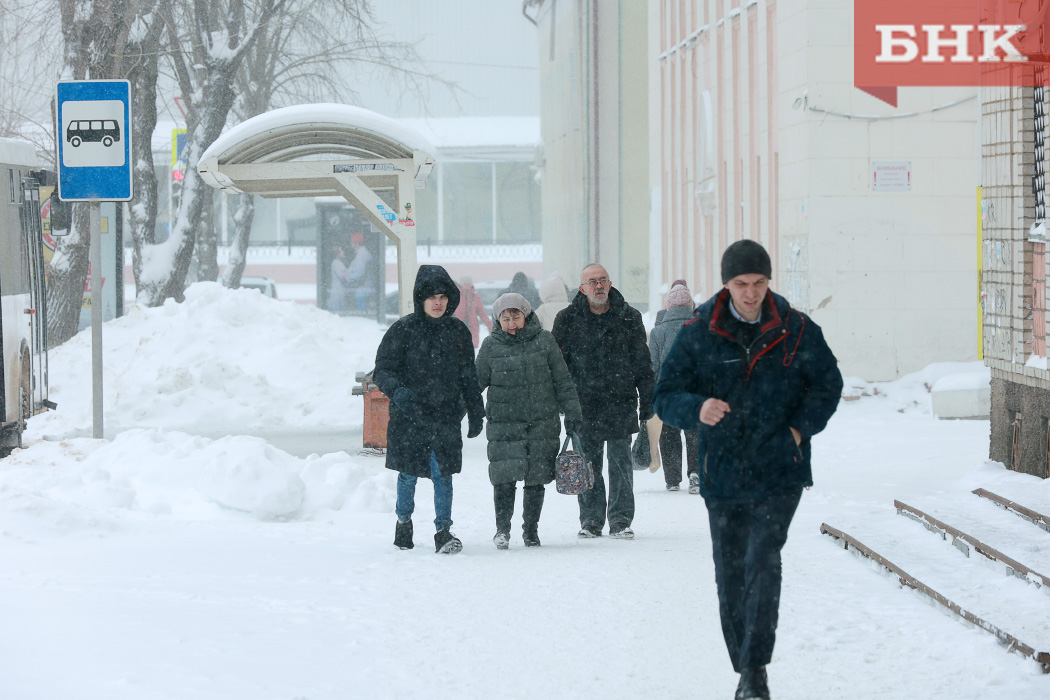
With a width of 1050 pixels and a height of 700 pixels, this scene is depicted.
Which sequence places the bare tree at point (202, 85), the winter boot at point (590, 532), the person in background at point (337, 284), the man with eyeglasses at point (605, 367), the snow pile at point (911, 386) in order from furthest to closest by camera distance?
1. the person in background at point (337, 284)
2. the bare tree at point (202, 85)
3. the snow pile at point (911, 386)
4. the winter boot at point (590, 532)
5. the man with eyeglasses at point (605, 367)

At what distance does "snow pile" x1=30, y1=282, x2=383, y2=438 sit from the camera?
49.0 feet

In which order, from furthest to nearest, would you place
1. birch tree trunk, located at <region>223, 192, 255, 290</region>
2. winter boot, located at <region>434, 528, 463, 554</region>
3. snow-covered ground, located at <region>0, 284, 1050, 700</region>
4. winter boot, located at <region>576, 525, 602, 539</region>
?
birch tree trunk, located at <region>223, 192, 255, 290</region>, winter boot, located at <region>576, 525, 602, 539</region>, winter boot, located at <region>434, 528, 463, 554</region>, snow-covered ground, located at <region>0, 284, 1050, 700</region>


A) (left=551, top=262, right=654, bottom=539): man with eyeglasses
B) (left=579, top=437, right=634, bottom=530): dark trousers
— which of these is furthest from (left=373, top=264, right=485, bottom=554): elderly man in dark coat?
(left=579, top=437, right=634, bottom=530): dark trousers

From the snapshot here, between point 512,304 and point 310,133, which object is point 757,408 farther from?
point 310,133

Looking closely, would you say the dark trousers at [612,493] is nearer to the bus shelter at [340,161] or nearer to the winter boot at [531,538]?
the winter boot at [531,538]

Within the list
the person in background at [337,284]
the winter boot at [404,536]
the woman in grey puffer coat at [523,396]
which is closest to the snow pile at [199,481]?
the winter boot at [404,536]

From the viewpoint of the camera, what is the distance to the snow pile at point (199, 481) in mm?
8609

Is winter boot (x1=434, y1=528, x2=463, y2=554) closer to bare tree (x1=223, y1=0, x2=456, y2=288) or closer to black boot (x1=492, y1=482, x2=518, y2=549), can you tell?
black boot (x1=492, y1=482, x2=518, y2=549)

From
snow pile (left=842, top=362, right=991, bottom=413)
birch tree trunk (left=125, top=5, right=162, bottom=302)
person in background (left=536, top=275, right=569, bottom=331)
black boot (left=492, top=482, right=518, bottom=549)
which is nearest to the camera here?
black boot (left=492, top=482, right=518, bottom=549)

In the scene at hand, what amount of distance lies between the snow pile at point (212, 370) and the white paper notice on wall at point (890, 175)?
22.1 feet

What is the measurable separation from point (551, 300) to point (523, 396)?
471cm

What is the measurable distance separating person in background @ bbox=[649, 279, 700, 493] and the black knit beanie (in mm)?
5493

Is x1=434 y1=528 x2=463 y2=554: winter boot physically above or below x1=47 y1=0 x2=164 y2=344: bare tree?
below

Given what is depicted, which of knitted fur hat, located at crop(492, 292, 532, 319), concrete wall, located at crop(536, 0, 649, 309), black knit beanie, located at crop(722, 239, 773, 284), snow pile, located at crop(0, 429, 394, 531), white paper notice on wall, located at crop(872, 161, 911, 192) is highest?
concrete wall, located at crop(536, 0, 649, 309)
